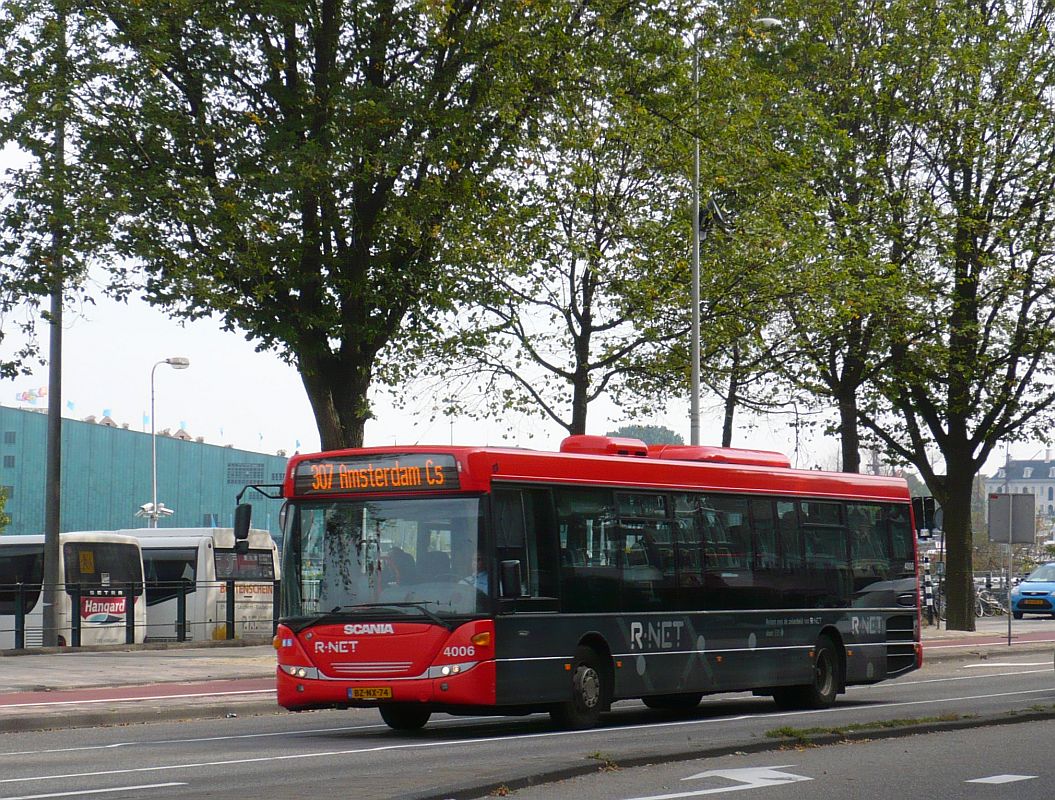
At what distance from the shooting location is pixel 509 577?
47.2 ft

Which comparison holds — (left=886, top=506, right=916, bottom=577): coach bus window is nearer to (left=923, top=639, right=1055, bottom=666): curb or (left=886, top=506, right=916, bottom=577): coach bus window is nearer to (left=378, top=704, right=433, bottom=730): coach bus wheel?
(left=378, top=704, right=433, bottom=730): coach bus wheel

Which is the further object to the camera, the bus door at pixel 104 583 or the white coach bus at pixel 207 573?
the white coach bus at pixel 207 573

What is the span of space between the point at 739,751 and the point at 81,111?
15782mm

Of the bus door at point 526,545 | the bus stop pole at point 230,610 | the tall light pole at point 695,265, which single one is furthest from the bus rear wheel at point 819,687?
the bus stop pole at point 230,610

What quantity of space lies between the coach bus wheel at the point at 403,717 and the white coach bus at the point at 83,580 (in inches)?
648

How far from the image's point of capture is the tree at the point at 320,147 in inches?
911

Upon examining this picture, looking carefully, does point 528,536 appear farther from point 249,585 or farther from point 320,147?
point 249,585

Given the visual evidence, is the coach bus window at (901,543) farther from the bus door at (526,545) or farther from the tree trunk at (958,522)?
the tree trunk at (958,522)

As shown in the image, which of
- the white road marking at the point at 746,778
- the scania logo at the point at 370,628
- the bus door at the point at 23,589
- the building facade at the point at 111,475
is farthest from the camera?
the building facade at the point at 111,475

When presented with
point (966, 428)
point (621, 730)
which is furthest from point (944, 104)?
point (621, 730)

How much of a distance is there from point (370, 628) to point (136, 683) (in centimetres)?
749

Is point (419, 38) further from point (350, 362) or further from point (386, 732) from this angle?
point (386, 732)

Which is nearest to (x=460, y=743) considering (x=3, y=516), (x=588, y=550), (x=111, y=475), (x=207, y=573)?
(x=588, y=550)

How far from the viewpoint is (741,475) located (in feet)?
59.2
